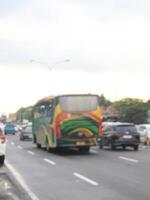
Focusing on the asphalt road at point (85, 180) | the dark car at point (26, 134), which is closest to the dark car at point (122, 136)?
the asphalt road at point (85, 180)

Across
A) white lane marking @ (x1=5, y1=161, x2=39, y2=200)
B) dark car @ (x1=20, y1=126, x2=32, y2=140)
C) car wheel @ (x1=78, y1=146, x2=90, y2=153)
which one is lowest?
white lane marking @ (x1=5, y1=161, x2=39, y2=200)

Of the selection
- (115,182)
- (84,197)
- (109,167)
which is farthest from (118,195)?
(109,167)

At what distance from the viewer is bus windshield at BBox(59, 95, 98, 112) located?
103ft

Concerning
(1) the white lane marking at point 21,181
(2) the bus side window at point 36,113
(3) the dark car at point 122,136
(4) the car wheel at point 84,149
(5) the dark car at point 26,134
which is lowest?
(1) the white lane marking at point 21,181

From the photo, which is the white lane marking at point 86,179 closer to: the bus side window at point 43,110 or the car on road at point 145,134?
the bus side window at point 43,110

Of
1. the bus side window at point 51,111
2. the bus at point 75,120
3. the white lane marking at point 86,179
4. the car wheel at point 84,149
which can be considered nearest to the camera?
the white lane marking at point 86,179

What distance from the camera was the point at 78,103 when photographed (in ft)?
104

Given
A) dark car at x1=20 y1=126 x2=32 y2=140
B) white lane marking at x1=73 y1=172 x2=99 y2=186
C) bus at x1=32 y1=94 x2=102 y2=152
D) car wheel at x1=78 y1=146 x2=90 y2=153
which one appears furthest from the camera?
dark car at x1=20 y1=126 x2=32 y2=140

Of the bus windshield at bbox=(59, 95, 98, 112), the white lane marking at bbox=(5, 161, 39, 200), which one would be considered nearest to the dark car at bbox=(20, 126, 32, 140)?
the bus windshield at bbox=(59, 95, 98, 112)

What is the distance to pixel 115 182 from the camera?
16531mm

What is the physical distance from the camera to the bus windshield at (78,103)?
31.5m

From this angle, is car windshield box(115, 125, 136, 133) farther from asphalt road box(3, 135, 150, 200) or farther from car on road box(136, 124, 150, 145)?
asphalt road box(3, 135, 150, 200)

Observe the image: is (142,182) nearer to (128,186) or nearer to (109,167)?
(128,186)

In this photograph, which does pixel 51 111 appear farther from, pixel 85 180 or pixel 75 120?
pixel 85 180
